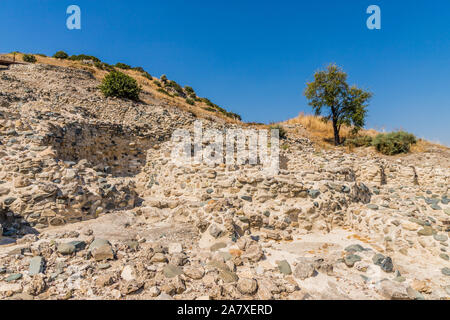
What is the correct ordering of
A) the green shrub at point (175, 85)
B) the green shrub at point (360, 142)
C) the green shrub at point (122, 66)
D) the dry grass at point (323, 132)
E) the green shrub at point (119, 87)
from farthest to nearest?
the green shrub at point (122, 66) < the green shrub at point (175, 85) < the green shrub at point (360, 142) < the dry grass at point (323, 132) < the green shrub at point (119, 87)

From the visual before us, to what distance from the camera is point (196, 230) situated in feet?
15.7

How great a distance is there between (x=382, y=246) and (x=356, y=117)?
16657 mm

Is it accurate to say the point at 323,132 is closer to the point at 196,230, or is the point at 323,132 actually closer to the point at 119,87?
the point at 119,87

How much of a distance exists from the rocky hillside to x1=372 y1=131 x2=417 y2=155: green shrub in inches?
318

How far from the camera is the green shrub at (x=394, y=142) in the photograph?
15270 millimetres

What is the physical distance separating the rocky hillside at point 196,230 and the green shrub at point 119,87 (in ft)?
22.2

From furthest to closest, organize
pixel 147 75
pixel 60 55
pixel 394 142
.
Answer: pixel 147 75 < pixel 60 55 < pixel 394 142

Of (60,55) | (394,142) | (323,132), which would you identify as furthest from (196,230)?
(60,55)

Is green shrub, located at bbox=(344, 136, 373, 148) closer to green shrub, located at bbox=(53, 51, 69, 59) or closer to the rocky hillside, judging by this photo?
the rocky hillside

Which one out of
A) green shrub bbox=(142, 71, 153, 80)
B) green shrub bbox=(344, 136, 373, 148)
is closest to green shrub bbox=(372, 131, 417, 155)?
green shrub bbox=(344, 136, 373, 148)

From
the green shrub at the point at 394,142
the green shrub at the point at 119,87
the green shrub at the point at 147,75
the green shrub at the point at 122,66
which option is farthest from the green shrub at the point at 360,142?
the green shrub at the point at 122,66

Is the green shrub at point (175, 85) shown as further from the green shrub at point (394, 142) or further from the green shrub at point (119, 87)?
the green shrub at point (394, 142)

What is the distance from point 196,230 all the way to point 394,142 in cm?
1688
